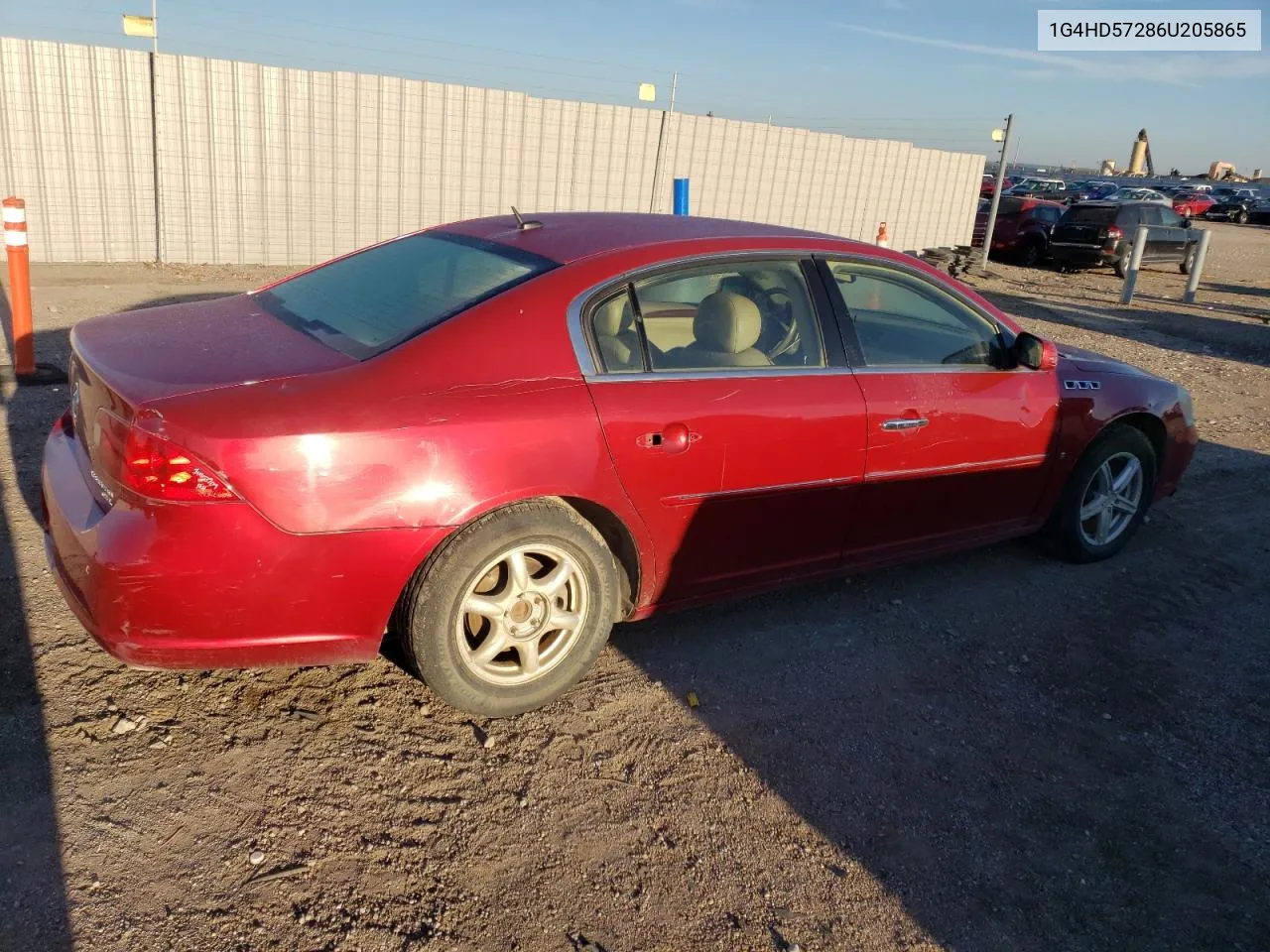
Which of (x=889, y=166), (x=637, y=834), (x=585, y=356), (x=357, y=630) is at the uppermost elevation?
(x=889, y=166)

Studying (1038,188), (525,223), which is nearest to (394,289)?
(525,223)

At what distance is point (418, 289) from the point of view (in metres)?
3.45

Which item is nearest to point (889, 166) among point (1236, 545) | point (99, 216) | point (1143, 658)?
point (99, 216)

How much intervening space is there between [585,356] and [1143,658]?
2.61 metres

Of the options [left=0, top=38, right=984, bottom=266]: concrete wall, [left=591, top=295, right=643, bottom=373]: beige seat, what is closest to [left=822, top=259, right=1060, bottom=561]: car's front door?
[left=591, top=295, right=643, bottom=373]: beige seat

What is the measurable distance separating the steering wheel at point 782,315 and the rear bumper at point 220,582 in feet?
5.14

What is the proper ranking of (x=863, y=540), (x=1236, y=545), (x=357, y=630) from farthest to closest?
(x=1236, y=545) < (x=863, y=540) < (x=357, y=630)

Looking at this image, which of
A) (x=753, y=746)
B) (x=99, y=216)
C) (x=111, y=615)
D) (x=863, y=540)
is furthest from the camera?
(x=99, y=216)

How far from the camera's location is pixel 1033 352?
4.21 metres

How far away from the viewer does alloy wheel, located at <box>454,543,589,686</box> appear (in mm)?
3105

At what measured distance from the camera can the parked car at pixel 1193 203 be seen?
43984mm

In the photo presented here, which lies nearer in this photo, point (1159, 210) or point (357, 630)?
point (357, 630)

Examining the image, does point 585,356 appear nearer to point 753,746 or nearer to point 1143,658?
point 753,746

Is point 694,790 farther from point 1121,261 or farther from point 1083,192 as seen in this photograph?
point 1083,192
